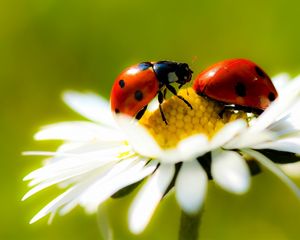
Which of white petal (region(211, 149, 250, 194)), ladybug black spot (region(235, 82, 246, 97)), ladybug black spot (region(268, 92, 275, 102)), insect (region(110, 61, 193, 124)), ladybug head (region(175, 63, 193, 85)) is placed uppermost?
insect (region(110, 61, 193, 124))

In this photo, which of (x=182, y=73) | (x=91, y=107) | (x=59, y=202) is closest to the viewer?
(x=59, y=202)

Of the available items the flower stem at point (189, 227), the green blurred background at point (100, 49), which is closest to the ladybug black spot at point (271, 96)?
the flower stem at point (189, 227)

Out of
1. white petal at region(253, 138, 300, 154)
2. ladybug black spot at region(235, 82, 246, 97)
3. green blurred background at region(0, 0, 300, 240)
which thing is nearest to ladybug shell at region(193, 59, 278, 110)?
ladybug black spot at region(235, 82, 246, 97)

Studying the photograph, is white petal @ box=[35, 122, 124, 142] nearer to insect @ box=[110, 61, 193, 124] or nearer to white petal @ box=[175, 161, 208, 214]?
insect @ box=[110, 61, 193, 124]

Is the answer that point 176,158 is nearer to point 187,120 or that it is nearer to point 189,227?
point 189,227

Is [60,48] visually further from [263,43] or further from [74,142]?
[74,142]

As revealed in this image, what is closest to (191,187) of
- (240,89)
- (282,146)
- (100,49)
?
(282,146)
